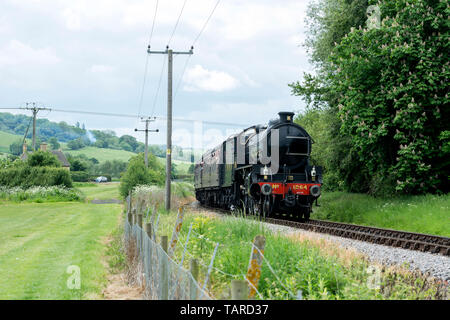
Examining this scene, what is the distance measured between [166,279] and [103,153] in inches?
5126

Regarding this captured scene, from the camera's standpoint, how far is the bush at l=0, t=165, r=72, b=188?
44.6 metres

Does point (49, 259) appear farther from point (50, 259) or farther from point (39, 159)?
point (39, 159)

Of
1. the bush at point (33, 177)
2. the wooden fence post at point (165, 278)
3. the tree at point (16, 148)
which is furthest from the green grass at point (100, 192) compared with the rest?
the tree at point (16, 148)

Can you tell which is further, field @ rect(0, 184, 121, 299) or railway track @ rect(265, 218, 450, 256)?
railway track @ rect(265, 218, 450, 256)

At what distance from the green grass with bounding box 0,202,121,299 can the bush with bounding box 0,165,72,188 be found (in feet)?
77.8

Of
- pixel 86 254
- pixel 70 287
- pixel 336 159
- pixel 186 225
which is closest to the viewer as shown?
pixel 70 287

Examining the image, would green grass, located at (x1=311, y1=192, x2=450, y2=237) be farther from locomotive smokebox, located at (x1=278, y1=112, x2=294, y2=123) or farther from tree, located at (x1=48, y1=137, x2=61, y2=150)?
tree, located at (x1=48, y1=137, x2=61, y2=150)

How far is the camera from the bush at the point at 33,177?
146 feet

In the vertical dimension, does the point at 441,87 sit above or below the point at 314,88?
below

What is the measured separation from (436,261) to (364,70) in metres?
10.9

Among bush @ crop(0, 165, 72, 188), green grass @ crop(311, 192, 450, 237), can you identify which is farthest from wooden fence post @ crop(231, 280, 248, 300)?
bush @ crop(0, 165, 72, 188)

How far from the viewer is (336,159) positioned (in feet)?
80.2

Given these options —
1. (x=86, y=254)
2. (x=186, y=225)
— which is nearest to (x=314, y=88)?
(x=186, y=225)
